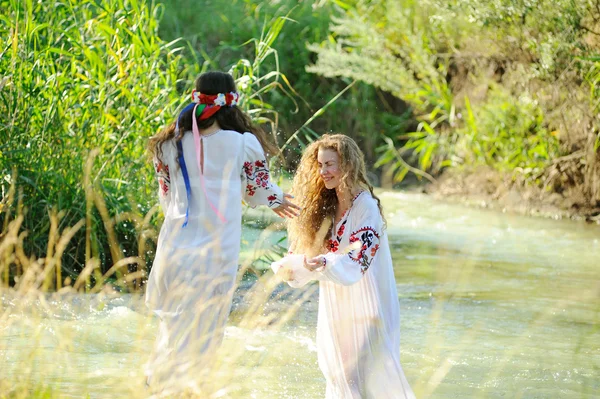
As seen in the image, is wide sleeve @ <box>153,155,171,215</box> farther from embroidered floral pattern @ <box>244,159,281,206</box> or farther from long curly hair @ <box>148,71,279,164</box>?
embroidered floral pattern @ <box>244,159,281,206</box>

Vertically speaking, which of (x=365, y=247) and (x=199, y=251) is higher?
(x=365, y=247)

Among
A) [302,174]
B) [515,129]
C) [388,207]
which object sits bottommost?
[388,207]

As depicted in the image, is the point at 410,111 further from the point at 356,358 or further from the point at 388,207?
the point at 356,358

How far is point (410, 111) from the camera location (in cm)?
1434

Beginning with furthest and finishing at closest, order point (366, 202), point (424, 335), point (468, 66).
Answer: point (468, 66) → point (424, 335) → point (366, 202)

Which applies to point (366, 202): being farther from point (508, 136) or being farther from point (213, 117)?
point (508, 136)

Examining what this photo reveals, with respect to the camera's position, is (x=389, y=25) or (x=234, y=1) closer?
(x=389, y=25)

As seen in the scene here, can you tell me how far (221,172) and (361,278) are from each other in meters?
0.81

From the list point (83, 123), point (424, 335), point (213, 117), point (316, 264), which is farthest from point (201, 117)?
point (424, 335)

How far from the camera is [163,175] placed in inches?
174

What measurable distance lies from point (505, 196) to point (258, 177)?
308 inches

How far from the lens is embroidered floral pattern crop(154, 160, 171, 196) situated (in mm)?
4391

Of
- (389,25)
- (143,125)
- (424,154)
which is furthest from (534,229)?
(143,125)

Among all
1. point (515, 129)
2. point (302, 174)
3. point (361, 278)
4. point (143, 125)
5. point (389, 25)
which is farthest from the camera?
point (389, 25)
